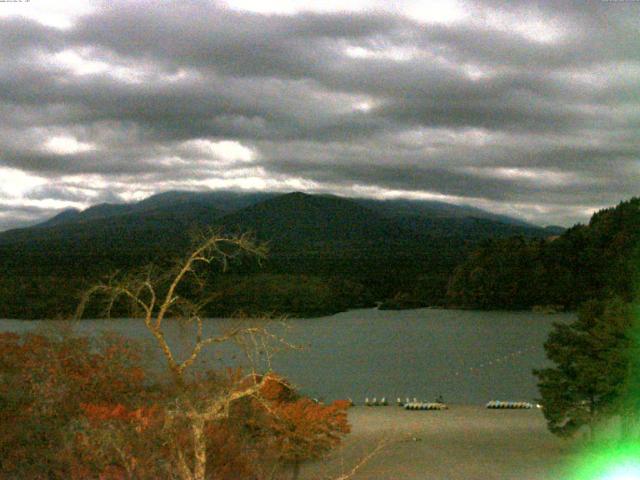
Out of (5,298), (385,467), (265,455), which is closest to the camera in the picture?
(265,455)

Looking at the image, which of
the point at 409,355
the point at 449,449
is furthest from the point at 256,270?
the point at 449,449

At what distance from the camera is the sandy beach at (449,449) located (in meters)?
18.2

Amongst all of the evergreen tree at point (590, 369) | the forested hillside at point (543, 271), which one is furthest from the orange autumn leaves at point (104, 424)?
the forested hillside at point (543, 271)

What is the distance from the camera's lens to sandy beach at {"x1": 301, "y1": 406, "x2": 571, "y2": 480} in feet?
59.7

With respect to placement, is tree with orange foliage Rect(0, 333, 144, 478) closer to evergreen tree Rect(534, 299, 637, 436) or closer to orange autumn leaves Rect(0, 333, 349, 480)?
orange autumn leaves Rect(0, 333, 349, 480)

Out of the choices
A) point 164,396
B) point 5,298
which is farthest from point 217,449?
point 5,298

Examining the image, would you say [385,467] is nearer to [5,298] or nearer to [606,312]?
[606,312]

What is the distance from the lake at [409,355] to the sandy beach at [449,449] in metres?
6.07

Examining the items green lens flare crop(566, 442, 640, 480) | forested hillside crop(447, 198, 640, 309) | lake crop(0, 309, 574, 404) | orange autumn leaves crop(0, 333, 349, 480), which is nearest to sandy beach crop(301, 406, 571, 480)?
green lens flare crop(566, 442, 640, 480)

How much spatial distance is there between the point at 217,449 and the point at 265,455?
257 centimetres

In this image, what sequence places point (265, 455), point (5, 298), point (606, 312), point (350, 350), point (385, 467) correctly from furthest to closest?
point (5, 298), point (350, 350), point (606, 312), point (385, 467), point (265, 455)

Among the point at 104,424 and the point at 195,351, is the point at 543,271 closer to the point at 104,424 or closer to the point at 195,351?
the point at 104,424

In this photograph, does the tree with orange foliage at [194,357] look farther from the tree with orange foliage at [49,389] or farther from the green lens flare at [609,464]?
the green lens flare at [609,464]

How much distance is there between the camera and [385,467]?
1888 cm
